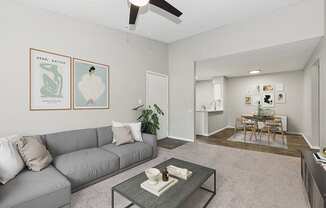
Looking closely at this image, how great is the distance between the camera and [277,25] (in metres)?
3.18

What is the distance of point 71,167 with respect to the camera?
211cm

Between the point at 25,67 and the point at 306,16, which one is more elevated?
the point at 306,16

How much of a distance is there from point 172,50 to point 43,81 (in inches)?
143

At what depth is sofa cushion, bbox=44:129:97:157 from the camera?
2580mm

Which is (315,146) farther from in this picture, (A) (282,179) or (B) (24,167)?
(B) (24,167)

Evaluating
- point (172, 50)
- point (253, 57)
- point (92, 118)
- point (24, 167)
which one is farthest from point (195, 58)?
point (24, 167)

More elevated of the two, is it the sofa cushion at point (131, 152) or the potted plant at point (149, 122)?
the potted plant at point (149, 122)

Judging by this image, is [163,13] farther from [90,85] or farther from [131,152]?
[131,152]

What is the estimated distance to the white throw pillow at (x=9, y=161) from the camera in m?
1.74

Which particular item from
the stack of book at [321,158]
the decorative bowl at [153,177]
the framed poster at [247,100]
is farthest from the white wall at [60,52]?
the framed poster at [247,100]

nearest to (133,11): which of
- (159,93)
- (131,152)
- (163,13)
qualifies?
(163,13)

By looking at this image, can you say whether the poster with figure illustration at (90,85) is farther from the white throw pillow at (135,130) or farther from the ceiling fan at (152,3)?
the ceiling fan at (152,3)

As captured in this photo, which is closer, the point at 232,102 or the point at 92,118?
the point at 92,118

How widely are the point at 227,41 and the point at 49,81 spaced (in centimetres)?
402
